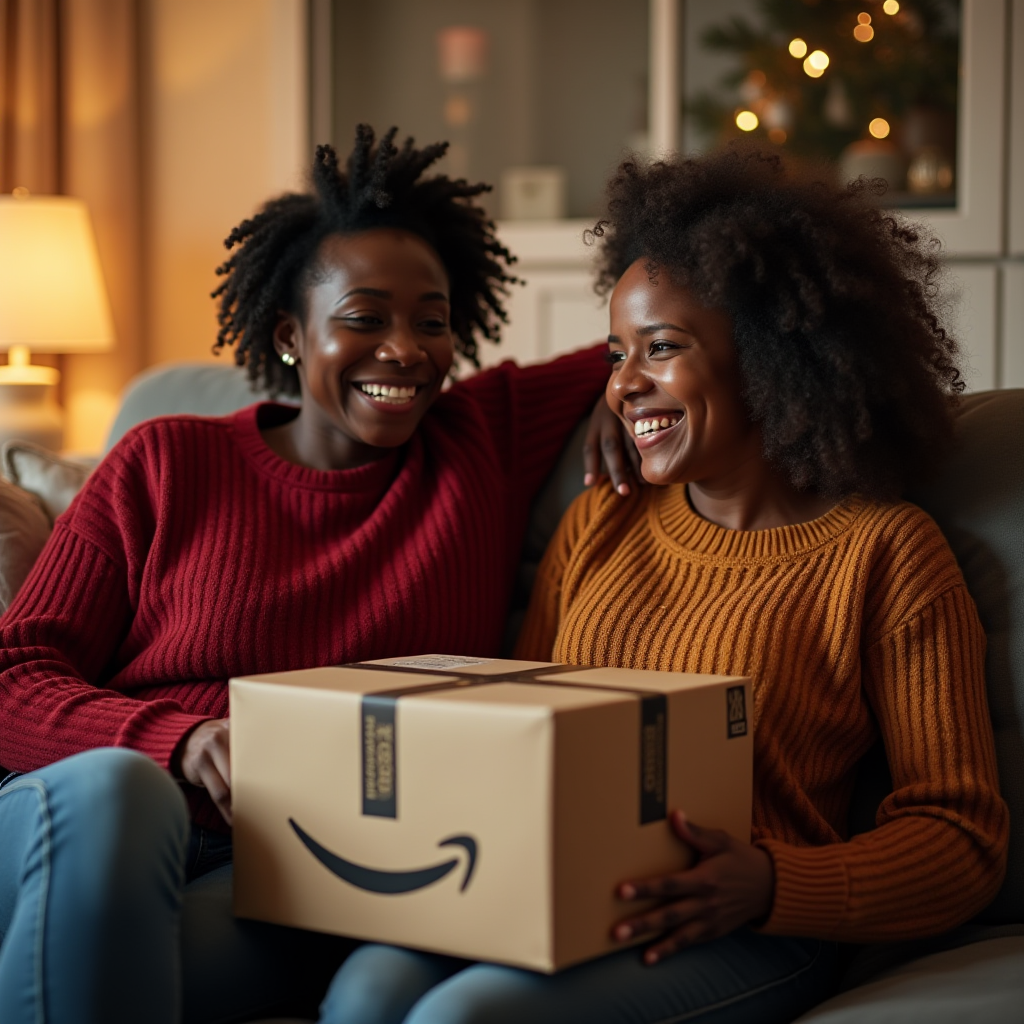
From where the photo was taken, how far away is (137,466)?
1564 mm

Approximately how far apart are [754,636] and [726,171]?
1.67 feet

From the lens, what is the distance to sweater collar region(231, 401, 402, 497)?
1600 mm

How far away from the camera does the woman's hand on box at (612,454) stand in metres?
1.55

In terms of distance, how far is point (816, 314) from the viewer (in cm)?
132

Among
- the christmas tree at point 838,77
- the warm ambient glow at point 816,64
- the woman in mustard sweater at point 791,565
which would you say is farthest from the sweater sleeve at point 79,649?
the warm ambient glow at point 816,64

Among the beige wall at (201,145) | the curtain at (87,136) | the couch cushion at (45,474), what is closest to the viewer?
the couch cushion at (45,474)

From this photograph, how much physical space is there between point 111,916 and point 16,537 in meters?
0.80

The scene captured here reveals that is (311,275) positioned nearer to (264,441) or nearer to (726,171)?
(264,441)

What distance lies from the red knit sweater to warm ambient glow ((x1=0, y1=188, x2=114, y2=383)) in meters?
1.60

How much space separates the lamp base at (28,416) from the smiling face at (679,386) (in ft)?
6.38

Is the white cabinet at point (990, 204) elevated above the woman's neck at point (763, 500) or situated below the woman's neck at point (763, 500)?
above

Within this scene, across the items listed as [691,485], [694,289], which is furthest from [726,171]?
[691,485]

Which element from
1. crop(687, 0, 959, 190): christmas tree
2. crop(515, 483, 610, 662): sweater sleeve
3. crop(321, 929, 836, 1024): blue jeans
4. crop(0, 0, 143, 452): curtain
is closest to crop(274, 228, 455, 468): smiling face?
crop(515, 483, 610, 662): sweater sleeve

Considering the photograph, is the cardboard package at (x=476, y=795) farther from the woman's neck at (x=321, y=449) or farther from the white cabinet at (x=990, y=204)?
the white cabinet at (x=990, y=204)
